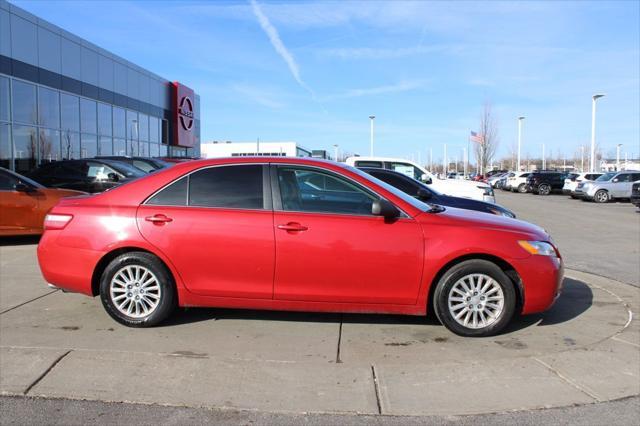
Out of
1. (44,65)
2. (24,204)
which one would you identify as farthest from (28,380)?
(44,65)

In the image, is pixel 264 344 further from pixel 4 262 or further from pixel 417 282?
pixel 4 262

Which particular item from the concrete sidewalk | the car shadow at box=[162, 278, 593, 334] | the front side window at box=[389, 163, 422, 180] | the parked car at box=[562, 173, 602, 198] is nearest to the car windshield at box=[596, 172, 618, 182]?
the parked car at box=[562, 173, 602, 198]

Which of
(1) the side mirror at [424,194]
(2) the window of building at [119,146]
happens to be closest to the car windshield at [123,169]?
(1) the side mirror at [424,194]

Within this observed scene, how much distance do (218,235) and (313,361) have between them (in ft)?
4.64

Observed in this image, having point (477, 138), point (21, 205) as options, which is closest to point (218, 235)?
point (21, 205)

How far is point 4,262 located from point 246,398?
19.8 ft

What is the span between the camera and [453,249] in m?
4.61

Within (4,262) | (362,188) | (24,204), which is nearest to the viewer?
(362,188)

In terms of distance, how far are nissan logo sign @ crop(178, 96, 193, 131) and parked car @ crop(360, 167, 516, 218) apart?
93.9 ft

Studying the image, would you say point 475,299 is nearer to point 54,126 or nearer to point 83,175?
point 83,175

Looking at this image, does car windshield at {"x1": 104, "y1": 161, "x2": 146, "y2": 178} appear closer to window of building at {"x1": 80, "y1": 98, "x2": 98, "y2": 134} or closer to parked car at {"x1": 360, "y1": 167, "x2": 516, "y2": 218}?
parked car at {"x1": 360, "y1": 167, "x2": 516, "y2": 218}

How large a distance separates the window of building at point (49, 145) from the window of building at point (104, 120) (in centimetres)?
397

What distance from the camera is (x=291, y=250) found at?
4.62 meters

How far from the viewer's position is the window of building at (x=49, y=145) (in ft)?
67.1
